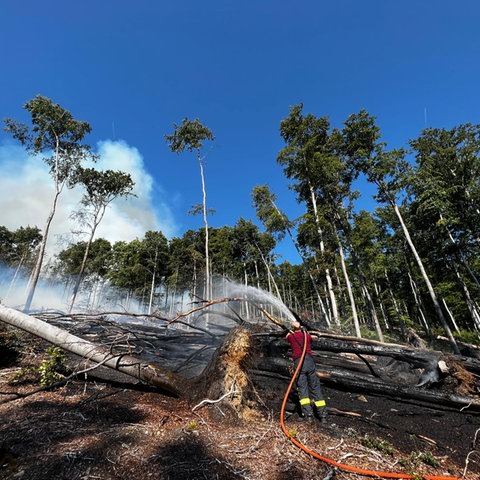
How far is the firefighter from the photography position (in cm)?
392

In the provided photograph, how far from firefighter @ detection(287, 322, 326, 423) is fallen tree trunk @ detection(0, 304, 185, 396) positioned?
Answer: 217 cm

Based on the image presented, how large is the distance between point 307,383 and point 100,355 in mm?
3828

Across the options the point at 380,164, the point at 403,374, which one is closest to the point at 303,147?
the point at 380,164

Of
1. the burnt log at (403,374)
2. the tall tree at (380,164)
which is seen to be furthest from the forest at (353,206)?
the burnt log at (403,374)

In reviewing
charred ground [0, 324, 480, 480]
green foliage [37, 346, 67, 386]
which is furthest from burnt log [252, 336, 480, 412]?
green foliage [37, 346, 67, 386]

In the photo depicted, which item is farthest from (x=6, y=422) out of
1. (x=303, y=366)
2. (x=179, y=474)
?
(x=303, y=366)

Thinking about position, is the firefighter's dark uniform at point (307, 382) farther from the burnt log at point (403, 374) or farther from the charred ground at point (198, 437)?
the burnt log at point (403, 374)

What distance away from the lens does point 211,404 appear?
12.0 feet

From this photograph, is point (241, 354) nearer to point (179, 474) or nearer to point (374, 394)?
point (179, 474)

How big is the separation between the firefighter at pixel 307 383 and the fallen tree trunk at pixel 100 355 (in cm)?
217

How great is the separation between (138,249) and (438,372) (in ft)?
120

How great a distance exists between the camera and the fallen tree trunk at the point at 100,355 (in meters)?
4.19

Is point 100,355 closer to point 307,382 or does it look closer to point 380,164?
point 307,382

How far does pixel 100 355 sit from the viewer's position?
4316mm
